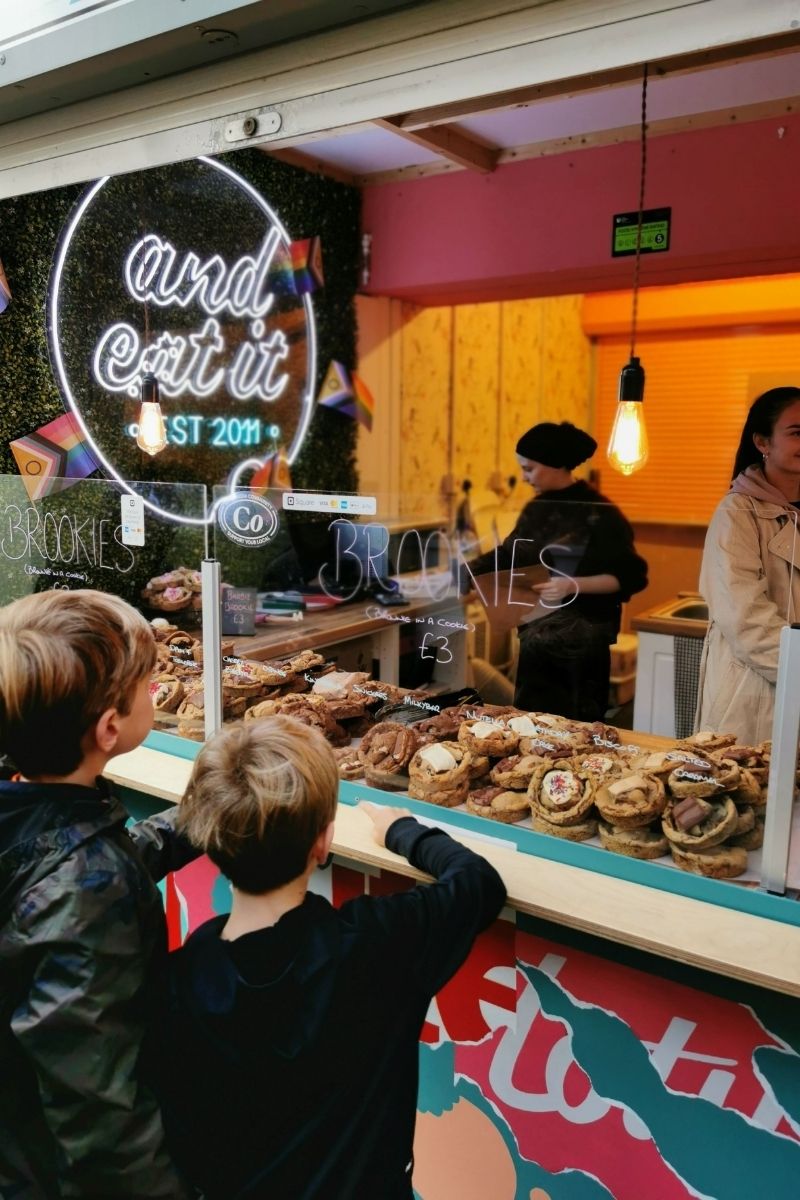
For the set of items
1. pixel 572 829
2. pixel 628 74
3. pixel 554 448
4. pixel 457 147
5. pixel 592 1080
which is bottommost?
pixel 592 1080

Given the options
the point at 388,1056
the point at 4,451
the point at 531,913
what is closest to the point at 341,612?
the point at 531,913

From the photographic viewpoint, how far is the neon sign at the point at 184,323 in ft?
12.8

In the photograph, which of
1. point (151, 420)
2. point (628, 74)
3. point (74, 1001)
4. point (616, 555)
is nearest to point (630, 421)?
point (616, 555)

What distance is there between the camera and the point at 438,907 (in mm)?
1549

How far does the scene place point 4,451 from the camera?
11.6ft

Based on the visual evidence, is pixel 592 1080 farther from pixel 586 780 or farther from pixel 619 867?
pixel 586 780

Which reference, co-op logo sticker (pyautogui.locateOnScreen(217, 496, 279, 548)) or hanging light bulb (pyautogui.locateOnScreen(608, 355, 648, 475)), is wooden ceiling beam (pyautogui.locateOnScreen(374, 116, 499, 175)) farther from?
co-op logo sticker (pyautogui.locateOnScreen(217, 496, 279, 548))

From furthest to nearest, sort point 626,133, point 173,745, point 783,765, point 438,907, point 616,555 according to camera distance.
Answer: point 626,133, point 173,745, point 616,555, point 783,765, point 438,907

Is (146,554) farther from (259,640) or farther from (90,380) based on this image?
(90,380)

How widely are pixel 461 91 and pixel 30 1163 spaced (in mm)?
1944

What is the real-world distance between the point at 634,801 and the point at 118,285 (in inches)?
133

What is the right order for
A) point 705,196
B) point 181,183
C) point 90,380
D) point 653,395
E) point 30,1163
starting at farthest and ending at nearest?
point 653,395
point 181,183
point 705,196
point 90,380
point 30,1163

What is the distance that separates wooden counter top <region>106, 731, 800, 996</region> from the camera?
1.57 meters

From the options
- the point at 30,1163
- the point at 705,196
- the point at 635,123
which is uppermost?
the point at 635,123
